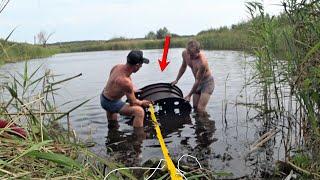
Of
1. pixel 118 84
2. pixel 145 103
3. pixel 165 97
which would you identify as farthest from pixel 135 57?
pixel 165 97

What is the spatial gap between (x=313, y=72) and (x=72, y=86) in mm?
12723

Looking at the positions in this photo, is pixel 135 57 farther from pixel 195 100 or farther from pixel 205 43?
pixel 205 43

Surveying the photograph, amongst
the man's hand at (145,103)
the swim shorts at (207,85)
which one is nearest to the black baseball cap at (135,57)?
the man's hand at (145,103)

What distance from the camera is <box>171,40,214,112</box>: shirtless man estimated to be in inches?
354

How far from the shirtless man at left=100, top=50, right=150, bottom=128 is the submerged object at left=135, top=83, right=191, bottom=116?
0.50 meters

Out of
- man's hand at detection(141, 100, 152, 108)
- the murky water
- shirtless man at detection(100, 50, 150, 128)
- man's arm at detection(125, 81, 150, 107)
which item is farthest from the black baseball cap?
the murky water

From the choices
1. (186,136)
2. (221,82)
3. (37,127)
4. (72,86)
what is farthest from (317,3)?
(72,86)

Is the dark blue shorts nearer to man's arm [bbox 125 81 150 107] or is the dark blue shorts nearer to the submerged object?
man's arm [bbox 125 81 150 107]

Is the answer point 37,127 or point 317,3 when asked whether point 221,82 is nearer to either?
point 317,3

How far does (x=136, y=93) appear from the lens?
864 centimetres

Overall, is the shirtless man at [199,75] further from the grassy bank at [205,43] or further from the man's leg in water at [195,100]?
the grassy bank at [205,43]

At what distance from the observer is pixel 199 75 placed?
29.6ft

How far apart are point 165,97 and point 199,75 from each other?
41.8 inches

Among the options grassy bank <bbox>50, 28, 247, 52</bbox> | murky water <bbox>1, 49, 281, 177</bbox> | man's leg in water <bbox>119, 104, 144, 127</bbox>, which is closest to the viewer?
murky water <bbox>1, 49, 281, 177</bbox>
